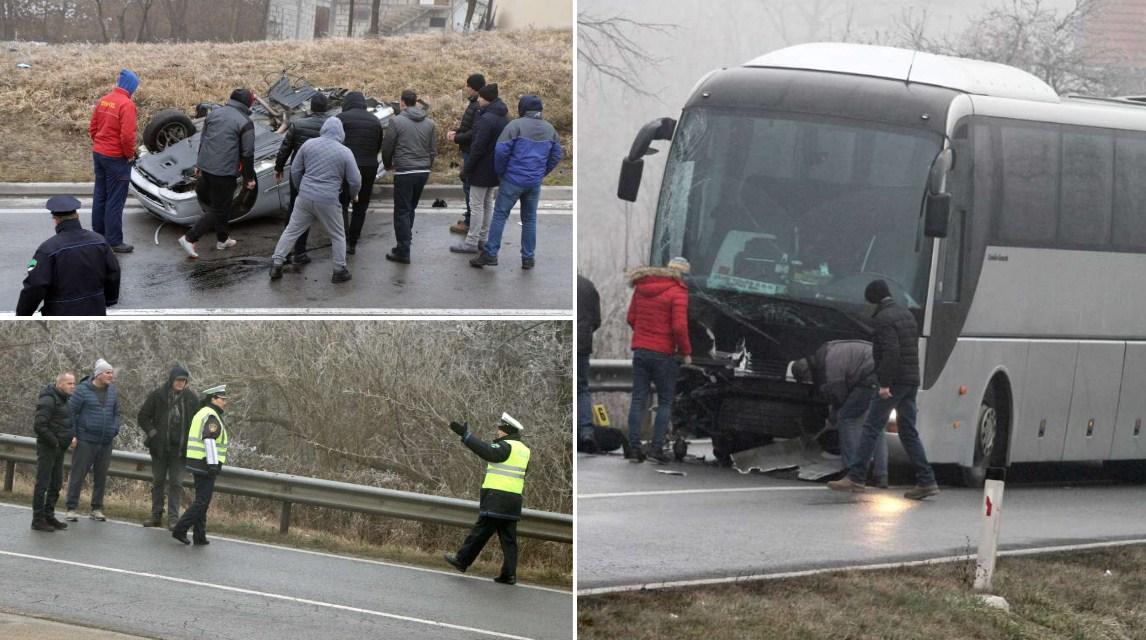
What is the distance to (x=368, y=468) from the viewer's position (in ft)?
42.4

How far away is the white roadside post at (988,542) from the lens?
7.95 metres

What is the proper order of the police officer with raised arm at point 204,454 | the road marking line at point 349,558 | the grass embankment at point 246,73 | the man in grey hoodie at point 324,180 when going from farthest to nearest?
the grass embankment at point 246,73
the man in grey hoodie at point 324,180
the police officer with raised arm at point 204,454
the road marking line at point 349,558

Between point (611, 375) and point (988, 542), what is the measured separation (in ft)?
7.36

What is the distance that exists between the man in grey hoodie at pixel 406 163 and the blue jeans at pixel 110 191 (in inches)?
91.2

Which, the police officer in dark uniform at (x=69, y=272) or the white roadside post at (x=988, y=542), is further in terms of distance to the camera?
the police officer in dark uniform at (x=69, y=272)

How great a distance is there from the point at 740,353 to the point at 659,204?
33.8 inches

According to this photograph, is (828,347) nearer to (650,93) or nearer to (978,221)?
(978,221)

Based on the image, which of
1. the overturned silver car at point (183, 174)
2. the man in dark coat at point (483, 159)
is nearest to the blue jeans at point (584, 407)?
the man in dark coat at point (483, 159)

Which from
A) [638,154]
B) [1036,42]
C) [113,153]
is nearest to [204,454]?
[113,153]

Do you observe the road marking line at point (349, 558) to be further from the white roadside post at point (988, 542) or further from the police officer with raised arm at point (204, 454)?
the white roadside post at point (988, 542)

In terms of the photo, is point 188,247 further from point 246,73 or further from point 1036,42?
point 1036,42

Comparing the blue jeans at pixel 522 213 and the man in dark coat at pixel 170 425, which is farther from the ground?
the blue jeans at pixel 522 213

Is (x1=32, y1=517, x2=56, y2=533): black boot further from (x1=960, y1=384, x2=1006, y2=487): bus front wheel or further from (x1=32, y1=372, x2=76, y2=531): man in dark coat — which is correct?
(x1=960, y1=384, x2=1006, y2=487): bus front wheel

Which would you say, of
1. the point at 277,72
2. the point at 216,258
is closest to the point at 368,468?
the point at 216,258
